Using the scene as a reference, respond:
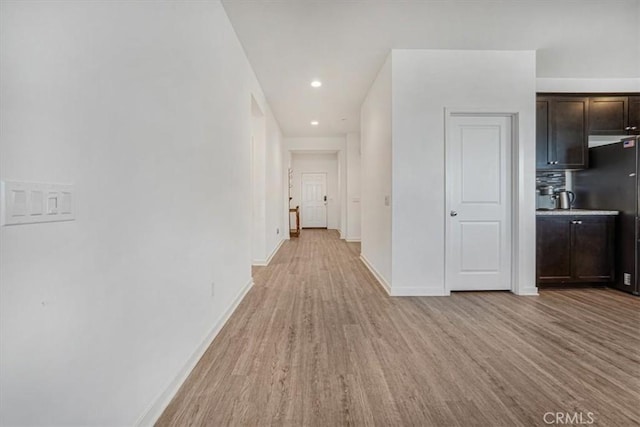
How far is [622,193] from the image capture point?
352 centimetres

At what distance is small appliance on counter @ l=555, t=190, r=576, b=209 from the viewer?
3992 millimetres

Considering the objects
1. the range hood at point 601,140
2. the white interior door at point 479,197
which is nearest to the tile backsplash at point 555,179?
the range hood at point 601,140

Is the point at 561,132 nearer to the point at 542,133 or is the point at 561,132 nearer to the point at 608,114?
the point at 542,133

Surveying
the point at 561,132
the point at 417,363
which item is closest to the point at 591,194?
the point at 561,132

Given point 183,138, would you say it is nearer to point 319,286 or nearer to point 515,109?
point 319,286

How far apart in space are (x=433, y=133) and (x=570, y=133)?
184cm

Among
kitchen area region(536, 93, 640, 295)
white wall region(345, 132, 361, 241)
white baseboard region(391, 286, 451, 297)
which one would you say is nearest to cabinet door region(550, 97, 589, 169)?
kitchen area region(536, 93, 640, 295)

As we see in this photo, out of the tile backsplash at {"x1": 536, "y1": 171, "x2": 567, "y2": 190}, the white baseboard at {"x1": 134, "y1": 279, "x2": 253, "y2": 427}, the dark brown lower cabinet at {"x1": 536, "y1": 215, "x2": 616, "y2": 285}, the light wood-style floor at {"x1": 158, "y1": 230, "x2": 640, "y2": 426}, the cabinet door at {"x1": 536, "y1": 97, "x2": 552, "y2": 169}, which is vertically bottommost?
the light wood-style floor at {"x1": 158, "y1": 230, "x2": 640, "y2": 426}

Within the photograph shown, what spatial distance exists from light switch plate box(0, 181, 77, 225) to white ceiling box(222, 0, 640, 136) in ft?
7.56

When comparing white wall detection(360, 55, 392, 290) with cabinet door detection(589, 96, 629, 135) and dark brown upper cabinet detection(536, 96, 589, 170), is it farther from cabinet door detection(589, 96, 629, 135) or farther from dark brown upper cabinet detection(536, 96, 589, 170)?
cabinet door detection(589, 96, 629, 135)

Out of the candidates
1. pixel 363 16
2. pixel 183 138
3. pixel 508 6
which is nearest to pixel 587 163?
pixel 508 6

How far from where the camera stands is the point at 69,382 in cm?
95

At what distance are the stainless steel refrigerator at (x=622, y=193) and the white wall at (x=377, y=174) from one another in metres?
2.59

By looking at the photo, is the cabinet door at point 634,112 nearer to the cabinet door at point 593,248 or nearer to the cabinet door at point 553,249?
the cabinet door at point 593,248
